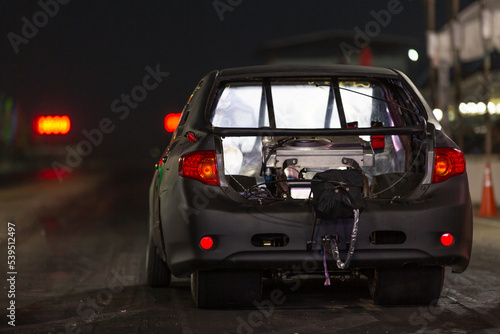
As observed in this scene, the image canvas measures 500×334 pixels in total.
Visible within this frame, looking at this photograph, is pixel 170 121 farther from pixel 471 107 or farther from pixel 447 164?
pixel 447 164

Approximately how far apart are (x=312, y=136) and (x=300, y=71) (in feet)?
1.89

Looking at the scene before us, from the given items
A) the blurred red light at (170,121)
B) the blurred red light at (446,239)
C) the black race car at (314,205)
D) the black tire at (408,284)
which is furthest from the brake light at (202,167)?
the blurred red light at (170,121)

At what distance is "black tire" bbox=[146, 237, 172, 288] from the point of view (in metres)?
7.57

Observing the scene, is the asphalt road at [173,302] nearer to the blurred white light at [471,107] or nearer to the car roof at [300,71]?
the car roof at [300,71]

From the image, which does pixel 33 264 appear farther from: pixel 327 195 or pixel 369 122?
pixel 327 195

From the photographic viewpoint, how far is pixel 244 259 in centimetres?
585

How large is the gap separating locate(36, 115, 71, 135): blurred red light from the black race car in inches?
1822

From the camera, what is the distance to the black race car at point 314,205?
5.83m

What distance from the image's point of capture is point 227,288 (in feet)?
20.5

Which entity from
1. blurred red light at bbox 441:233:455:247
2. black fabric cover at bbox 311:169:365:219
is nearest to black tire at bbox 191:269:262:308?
black fabric cover at bbox 311:169:365:219

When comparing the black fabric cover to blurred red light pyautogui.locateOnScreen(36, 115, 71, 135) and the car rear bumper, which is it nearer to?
the car rear bumper

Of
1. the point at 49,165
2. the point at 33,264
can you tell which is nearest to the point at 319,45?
the point at 49,165

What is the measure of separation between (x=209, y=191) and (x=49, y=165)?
151ft

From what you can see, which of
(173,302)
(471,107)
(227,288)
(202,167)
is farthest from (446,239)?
(471,107)
